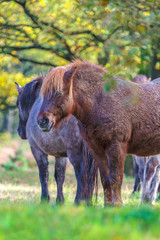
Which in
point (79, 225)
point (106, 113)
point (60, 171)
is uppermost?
point (79, 225)

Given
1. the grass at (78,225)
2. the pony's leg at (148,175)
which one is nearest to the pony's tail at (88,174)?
the pony's leg at (148,175)

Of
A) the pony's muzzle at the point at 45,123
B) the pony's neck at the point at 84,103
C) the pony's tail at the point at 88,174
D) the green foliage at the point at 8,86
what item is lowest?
the green foliage at the point at 8,86

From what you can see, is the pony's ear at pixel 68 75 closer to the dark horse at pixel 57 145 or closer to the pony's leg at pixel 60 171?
the dark horse at pixel 57 145

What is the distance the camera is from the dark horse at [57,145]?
7406mm

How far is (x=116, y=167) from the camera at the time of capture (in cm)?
575

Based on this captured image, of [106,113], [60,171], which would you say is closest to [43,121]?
[106,113]

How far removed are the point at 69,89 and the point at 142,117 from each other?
111 cm

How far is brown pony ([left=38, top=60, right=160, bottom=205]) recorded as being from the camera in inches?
228

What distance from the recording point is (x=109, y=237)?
8.63ft

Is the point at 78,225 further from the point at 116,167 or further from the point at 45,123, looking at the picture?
the point at 45,123

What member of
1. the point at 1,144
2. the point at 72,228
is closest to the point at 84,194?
the point at 72,228

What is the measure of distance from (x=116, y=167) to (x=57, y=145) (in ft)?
8.18

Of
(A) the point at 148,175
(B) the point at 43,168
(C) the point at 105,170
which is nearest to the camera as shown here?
(C) the point at 105,170

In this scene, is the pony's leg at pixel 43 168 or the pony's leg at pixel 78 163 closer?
the pony's leg at pixel 78 163
